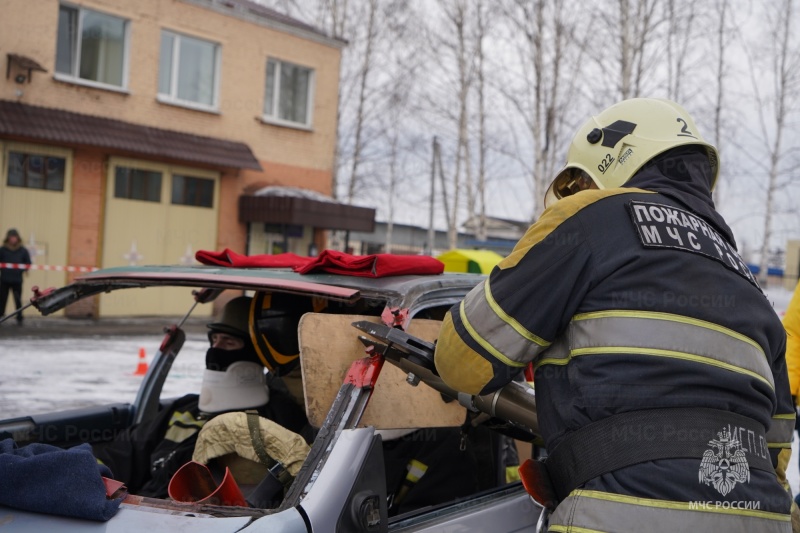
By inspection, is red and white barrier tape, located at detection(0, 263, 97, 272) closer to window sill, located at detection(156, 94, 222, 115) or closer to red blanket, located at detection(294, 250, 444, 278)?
window sill, located at detection(156, 94, 222, 115)

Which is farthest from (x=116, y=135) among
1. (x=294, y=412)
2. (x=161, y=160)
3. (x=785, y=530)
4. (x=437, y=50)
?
(x=785, y=530)

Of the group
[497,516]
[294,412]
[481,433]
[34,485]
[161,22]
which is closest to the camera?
[34,485]

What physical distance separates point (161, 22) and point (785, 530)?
16.2 m

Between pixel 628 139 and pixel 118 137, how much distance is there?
14266 millimetres

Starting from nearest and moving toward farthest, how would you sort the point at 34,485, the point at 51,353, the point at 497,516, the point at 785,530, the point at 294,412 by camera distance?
1. the point at 785,530
2. the point at 34,485
3. the point at 497,516
4. the point at 294,412
5. the point at 51,353

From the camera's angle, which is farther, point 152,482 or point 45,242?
point 45,242

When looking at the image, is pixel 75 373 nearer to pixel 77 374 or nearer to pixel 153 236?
pixel 77 374

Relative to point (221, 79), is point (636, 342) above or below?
below

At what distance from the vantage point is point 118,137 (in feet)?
48.8

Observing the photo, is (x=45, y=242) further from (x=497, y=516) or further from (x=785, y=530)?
(x=785, y=530)

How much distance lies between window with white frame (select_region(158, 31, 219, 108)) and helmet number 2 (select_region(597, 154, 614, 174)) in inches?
602

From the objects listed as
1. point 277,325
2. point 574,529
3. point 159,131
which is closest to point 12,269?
point 159,131

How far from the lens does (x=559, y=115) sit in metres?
21.1

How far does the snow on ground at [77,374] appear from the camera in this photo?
288 inches
